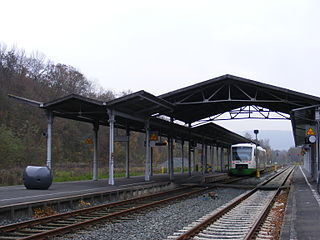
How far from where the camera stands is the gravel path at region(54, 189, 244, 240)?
964 centimetres

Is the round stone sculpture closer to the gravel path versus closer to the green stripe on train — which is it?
the gravel path

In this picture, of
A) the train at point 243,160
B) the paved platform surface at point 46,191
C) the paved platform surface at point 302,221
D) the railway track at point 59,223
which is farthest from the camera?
the train at point 243,160

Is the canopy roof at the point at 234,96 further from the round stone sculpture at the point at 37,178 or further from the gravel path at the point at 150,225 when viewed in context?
the gravel path at the point at 150,225

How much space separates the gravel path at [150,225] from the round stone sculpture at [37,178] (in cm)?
583

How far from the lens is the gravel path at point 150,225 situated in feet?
31.6

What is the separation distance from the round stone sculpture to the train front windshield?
22715 millimetres

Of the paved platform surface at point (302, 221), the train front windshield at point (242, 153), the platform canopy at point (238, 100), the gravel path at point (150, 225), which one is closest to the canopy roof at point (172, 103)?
the platform canopy at point (238, 100)

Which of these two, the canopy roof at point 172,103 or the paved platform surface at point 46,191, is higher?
the canopy roof at point 172,103

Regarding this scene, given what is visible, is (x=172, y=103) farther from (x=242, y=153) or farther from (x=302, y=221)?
(x=302, y=221)

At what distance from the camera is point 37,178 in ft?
61.0

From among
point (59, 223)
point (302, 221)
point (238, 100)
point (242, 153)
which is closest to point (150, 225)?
point (59, 223)

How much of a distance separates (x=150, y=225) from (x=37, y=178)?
888 cm

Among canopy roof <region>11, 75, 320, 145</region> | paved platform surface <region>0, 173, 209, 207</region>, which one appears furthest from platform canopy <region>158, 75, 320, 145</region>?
paved platform surface <region>0, 173, 209, 207</region>

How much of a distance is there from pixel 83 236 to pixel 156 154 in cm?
5945
